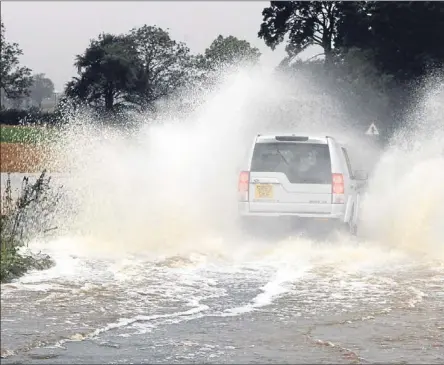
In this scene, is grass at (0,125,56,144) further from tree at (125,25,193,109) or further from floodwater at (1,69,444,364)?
tree at (125,25,193,109)

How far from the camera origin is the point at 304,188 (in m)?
13.9

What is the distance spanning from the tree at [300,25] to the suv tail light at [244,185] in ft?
141

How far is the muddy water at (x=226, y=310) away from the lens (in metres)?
7.37

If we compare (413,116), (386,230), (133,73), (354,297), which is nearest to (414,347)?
(354,297)

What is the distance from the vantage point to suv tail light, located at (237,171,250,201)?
13977 millimetres

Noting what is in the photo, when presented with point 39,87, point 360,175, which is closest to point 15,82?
point 39,87

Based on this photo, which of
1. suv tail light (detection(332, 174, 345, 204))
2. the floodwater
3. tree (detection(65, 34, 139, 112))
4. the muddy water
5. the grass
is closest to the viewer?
the muddy water

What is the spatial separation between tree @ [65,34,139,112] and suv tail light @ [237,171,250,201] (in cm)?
3798

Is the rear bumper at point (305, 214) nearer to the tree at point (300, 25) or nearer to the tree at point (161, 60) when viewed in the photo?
the tree at point (300, 25)

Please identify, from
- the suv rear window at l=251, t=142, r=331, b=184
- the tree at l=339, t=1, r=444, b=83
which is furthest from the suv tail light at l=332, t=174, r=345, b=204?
the tree at l=339, t=1, r=444, b=83

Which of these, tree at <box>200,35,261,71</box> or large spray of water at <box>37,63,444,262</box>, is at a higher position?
tree at <box>200,35,261,71</box>

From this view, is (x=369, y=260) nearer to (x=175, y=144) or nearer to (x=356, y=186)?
(x=356, y=186)

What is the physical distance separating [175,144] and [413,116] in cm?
3122

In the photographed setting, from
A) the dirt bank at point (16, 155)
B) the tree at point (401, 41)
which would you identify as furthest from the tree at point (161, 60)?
the dirt bank at point (16, 155)
